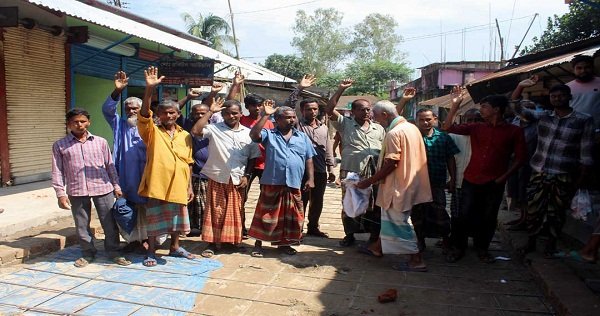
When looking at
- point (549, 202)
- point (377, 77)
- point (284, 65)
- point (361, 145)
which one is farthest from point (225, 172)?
point (377, 77)

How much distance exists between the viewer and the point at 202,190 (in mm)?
5199

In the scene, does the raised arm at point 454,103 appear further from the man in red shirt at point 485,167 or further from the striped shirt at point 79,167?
the striped shirt at point 79,167

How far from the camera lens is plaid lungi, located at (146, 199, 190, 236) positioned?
4516 mm

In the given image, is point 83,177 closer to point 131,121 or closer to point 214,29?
point 131,121

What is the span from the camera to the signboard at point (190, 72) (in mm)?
10234

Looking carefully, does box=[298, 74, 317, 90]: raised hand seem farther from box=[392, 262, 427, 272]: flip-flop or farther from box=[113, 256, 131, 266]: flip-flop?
box=[113, 256, 131, 266]: flip-flop

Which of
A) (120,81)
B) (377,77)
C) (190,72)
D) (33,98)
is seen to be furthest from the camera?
(377,77)

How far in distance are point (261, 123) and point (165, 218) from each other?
1.32m

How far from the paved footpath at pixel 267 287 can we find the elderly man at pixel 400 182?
0.28 meters

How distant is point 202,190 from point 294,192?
1.06m

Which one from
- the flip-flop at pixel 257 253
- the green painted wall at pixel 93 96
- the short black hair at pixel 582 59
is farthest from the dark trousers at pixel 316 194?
the green painted wall at pixel 93 96

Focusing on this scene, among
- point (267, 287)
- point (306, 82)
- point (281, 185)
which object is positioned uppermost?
point (306, 82)

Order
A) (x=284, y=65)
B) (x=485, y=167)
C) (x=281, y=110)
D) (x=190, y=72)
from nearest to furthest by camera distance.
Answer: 1. (x=485, y=167)
2. (x=281, y=110)
3. (x=190, y=72)
4. (x=284, y=65)

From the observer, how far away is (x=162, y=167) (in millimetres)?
4359
